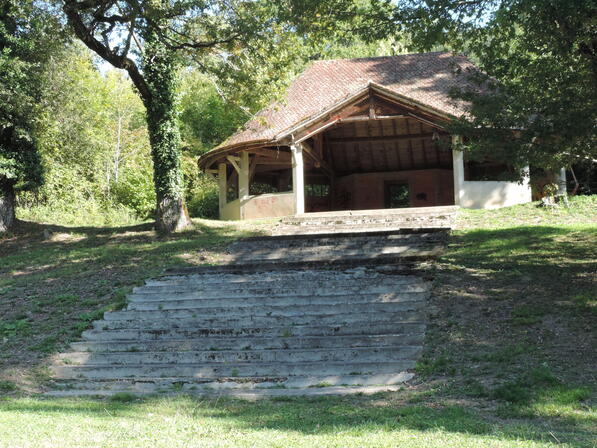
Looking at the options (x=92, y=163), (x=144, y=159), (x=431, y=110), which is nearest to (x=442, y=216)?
(x=431, y=110)

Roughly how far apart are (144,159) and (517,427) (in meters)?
33.1

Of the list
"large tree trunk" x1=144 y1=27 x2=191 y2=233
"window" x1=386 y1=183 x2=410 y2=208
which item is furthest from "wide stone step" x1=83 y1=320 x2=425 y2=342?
"window" x1=386 y1=183 x2=410 y2=208

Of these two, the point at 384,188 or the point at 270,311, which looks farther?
the point at 384,188

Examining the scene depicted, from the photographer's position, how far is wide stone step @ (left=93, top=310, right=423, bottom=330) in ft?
33.4

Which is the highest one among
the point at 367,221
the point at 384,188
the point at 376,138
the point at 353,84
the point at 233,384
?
the point at 353,84

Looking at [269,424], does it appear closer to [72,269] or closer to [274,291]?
[274,291]

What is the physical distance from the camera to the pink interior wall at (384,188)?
28.6m

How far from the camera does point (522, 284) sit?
1084cm

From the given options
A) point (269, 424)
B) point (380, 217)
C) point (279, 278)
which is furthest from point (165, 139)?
point (269, 424)

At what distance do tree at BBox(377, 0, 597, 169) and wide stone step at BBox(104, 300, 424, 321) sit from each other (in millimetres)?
2782

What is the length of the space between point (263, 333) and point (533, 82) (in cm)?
576

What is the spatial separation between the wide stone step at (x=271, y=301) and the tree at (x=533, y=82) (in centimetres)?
266

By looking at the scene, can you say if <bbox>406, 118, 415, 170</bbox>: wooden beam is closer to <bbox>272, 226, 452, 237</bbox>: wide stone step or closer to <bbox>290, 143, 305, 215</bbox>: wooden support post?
<bbox>290, 143, 305, 215</bbox>: wooden support post

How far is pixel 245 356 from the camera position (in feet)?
30.7
